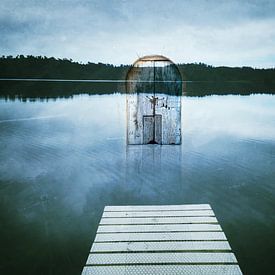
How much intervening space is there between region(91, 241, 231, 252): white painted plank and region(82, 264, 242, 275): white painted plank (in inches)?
15.4

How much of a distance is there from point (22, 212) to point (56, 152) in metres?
4.82

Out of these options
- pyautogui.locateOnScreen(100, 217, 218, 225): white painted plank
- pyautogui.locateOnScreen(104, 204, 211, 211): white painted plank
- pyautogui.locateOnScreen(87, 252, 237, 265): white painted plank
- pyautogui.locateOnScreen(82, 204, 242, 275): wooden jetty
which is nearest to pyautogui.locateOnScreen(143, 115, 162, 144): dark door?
pyautogui.locateOnScreen(104, 204, 211, 211): white painted plank

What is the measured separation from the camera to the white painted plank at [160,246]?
447cm

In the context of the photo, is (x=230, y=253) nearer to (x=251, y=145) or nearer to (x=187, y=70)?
(x=251, y=145)

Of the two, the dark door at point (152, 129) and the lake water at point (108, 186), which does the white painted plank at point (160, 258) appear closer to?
the lake water at point (108, 186)

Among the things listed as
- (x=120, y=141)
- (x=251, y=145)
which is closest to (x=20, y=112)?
(x=120, y=141)

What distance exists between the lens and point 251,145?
1173cm

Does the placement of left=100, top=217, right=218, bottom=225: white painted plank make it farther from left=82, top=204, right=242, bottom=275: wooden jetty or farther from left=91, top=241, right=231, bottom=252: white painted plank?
left=91, top=241, right=231, bottom=252: white painted plank

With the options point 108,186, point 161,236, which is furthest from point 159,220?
point 108,186

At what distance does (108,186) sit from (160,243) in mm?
2811

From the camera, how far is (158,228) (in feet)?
16.7

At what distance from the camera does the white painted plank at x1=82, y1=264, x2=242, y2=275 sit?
156 inches

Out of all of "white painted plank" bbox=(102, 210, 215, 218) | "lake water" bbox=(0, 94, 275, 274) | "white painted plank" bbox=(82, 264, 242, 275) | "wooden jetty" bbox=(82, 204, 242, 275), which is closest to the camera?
"white painted plank" bbox=(82, 264, 242, 275)

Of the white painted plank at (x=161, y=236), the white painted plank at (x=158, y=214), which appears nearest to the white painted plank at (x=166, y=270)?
the white painted plank at (x=161, y=236)
